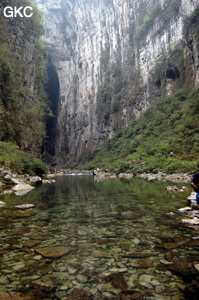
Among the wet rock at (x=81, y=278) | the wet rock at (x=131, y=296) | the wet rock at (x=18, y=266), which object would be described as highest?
the wet rock at (x=18, y=266)

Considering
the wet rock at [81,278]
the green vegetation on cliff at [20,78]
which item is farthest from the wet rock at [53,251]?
the green vegetation on cliff at [20,78]

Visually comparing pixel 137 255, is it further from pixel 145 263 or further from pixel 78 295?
pixel 78 295

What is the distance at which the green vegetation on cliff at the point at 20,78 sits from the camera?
17391 millimetres

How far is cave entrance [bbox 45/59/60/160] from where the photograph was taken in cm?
6072

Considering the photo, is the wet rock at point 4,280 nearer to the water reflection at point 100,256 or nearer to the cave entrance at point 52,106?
the water reflection at point 100,256

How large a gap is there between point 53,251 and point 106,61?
169ft

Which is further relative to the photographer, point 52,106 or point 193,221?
point 52,106

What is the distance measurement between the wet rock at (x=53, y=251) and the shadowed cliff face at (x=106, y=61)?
2792cm

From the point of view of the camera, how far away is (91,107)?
51.9 meters

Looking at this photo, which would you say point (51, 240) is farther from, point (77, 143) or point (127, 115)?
point (77, 143)

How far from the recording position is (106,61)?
162 feet

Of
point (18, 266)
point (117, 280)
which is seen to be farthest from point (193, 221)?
point (18, 266)

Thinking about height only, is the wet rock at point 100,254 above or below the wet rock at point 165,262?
below

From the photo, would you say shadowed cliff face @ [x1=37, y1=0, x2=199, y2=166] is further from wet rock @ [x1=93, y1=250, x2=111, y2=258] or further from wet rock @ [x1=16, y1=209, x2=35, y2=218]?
wet rock @ [x1=93, y1=250, x2=111, y2=258]
